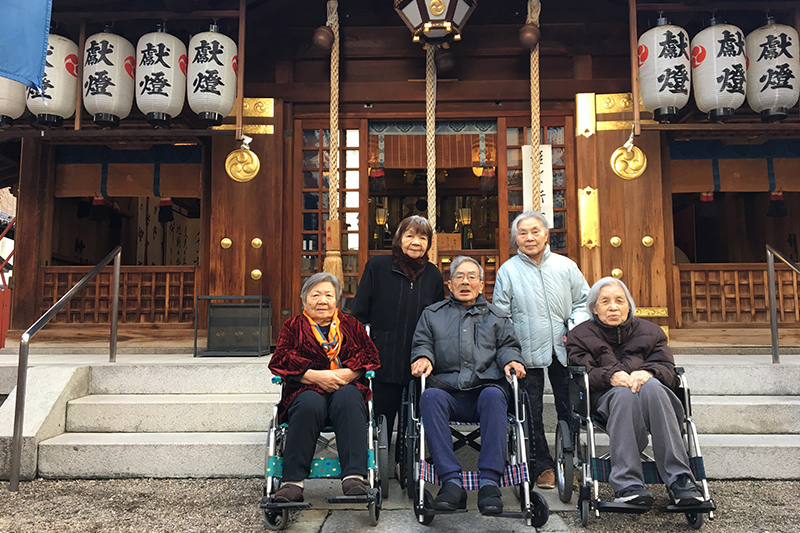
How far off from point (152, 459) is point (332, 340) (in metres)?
1.45

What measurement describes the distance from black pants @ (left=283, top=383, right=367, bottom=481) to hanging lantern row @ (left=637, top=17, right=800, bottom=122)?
385 cm

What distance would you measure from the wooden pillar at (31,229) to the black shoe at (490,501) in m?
5.57

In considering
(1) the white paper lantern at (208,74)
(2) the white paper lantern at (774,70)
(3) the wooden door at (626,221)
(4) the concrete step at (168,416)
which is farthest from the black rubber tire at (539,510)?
(2) the white paper lantern at (774,70)

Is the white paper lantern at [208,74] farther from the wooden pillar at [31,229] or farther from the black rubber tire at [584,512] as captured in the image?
the black rubber tire at [584,512]

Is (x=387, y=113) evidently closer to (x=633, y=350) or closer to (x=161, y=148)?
(x=161, y=148)

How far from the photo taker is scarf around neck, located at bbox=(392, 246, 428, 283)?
10.8ft

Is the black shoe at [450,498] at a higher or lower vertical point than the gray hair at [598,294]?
lower

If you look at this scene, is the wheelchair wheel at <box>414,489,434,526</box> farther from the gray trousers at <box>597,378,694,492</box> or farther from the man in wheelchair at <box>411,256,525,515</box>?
the gray trousers at <box>597,378,694,492</box>

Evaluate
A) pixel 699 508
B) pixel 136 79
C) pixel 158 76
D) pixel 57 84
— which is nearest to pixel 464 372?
pixel 699 508

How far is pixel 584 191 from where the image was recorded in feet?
18.0

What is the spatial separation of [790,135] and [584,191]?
210 centimetres

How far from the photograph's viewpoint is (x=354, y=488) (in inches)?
99.3

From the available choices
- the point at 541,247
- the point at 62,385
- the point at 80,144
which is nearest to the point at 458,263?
the point at 541,247

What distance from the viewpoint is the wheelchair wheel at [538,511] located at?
2.46m
